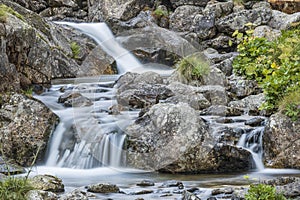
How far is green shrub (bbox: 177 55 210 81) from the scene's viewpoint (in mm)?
11297

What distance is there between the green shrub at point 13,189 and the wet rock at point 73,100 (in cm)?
511

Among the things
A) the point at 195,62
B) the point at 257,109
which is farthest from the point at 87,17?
the point at 257,109

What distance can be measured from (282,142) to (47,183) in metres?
3.96

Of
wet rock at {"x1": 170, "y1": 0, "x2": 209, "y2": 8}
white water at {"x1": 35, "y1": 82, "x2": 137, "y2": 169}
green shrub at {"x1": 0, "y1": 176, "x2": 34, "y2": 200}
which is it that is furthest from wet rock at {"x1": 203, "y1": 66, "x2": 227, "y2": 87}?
green shrub at {"x1": 0, "y1": 176, "x2": 34, "y2": 200}

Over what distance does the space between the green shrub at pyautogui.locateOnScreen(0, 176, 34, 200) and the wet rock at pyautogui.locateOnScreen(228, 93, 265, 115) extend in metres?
5.77

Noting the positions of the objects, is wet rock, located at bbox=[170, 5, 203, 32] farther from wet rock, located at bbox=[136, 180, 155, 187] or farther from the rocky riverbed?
wet rock, located at bbox=[136, 180, 155, 187]

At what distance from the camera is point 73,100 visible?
9.86 meters

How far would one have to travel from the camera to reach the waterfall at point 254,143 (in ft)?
25.1

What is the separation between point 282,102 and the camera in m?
7.94

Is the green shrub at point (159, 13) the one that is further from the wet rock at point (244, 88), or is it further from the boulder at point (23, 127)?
the boulder at point (23, 127)

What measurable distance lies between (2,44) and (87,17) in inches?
370

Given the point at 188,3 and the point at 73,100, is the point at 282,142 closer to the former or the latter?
the point at 73,100

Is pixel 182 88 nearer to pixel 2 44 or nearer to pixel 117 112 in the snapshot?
pixel 117 112

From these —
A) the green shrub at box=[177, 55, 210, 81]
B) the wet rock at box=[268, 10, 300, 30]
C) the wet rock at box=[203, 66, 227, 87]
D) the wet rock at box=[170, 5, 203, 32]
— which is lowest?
the wet rock at box=[203, 66, 227, 87]
